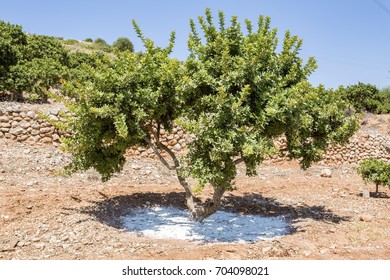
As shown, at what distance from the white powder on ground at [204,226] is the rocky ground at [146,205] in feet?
1.49

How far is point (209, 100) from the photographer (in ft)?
30.3

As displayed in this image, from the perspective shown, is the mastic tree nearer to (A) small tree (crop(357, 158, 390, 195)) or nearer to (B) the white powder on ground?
(B) the white powder on ground

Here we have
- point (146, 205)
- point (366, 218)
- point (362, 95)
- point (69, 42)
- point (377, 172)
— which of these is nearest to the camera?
point (366, 218)

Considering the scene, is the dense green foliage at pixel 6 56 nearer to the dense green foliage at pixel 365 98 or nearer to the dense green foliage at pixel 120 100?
the dense green foliage at pixel 120 100

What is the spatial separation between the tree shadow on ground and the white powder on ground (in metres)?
0.31

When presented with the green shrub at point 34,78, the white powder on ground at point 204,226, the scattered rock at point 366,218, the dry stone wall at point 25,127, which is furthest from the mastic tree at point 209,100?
the green shrub at point 34,78

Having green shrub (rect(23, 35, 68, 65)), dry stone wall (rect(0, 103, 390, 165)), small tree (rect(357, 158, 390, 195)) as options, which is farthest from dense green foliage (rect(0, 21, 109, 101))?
small tree (rect(357, 158, 390, 195))

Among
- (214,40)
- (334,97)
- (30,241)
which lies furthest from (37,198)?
(334,97)

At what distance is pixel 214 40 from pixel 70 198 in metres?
6.85

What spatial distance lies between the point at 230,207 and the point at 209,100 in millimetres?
5409

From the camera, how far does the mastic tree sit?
903cm

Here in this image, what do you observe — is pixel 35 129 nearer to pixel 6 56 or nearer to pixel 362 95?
pixel 6 56

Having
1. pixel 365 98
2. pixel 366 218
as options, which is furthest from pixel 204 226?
pixel 365 98

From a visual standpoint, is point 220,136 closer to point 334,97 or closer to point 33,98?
point 334,97
